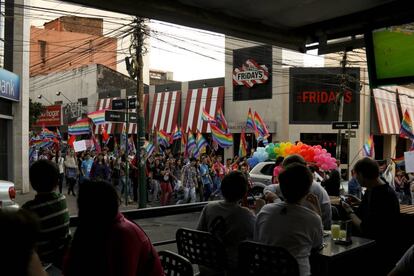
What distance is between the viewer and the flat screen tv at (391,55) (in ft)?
14.8

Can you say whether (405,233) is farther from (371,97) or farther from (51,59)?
(51,59)

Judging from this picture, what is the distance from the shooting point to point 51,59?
53.0 m

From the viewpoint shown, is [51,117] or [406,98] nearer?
[406,98]

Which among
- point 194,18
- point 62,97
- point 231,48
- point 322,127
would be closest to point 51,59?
point 62,97

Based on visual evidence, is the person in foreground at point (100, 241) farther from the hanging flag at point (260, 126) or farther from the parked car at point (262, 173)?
the hanging flag at point (260, 126)

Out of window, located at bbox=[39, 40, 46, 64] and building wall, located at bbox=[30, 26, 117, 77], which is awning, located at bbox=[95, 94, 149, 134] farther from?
window, located at bbox=[39, 40, 46, 64]

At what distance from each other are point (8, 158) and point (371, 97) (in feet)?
70.5

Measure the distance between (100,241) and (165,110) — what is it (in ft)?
108

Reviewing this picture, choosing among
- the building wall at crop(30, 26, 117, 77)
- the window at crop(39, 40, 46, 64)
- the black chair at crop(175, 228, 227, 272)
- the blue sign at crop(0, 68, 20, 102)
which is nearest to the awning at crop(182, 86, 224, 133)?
the blue sign at crop(0, 68, 20, 102)

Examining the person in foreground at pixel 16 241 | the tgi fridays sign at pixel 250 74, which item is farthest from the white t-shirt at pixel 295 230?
the tgi fridays sign at pixel 250 74

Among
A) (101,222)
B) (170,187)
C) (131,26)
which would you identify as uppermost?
Result: (131,26)

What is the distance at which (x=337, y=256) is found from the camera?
3.88 meters

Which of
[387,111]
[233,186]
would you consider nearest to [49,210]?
[233,186]

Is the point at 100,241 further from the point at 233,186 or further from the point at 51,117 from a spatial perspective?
the point at 51,117
